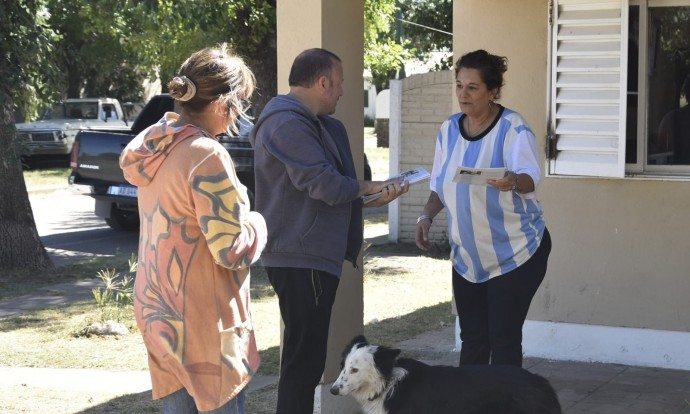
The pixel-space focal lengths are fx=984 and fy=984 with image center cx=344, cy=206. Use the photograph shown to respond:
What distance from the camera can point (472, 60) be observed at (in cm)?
465

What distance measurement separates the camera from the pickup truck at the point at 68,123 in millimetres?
24984

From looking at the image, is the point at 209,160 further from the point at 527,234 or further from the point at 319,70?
the point at 527,234

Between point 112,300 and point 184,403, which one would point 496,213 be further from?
point 112,300

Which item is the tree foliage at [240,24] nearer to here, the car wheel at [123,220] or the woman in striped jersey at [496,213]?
the car wheel at [123,220]

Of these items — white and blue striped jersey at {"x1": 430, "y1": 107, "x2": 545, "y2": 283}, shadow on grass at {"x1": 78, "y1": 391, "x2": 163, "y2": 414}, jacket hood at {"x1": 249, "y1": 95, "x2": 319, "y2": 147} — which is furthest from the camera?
shadow on grass at {"x1": 78, "y1": 391, "x2": 163, "y2": 414}

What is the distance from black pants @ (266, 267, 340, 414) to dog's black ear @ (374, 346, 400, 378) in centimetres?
26

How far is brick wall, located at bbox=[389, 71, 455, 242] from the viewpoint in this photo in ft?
41.1

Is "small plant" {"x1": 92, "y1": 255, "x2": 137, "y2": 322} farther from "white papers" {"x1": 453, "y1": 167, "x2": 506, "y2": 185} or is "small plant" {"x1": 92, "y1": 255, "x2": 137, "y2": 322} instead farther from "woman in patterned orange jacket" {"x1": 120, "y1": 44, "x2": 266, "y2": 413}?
"woman in patterned orange jacket" {"x1": 120, "y1": 44, "x2": 266, "y2": 413}

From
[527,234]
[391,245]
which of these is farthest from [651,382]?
[391,245]

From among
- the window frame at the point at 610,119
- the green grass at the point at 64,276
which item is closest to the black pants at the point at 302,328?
the window frame at the point at 610,119

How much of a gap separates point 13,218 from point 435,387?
25.5ft

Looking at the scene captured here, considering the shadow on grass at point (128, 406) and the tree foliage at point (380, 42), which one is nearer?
the shadow on grass at point (128, 406)

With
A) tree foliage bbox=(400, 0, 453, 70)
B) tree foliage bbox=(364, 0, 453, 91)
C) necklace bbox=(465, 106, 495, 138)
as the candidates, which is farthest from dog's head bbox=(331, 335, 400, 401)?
tree foliage bbox=(400, 0, 453, 70)

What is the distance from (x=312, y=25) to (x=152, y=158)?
6.32 feet
